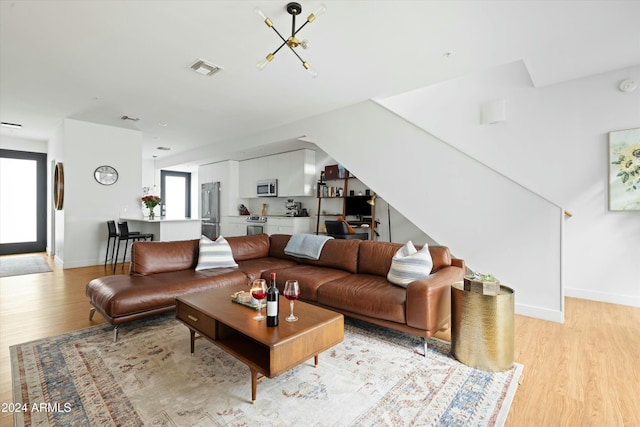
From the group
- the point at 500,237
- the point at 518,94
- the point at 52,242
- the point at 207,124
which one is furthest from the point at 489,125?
the point at 52,242

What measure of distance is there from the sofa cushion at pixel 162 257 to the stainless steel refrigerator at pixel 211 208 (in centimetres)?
515

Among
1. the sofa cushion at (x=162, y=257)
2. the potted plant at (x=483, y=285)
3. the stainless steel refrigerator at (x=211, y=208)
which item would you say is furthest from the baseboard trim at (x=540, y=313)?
the stainless steel refrigerator at (x=211, y=208)

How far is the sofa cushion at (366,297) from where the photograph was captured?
245cm

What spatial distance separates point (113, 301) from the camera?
8.18 feet

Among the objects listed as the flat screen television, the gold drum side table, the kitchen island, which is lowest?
the gold drum side table

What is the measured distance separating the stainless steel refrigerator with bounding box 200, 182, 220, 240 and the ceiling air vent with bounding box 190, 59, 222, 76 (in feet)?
17.3

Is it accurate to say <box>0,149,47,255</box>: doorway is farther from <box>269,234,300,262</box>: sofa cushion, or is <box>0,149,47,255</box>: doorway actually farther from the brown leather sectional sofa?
<box>269,234,300,262</box>: sofa cushion

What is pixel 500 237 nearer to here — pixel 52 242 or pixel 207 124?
pixel 207 124

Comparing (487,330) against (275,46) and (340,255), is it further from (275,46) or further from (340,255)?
(275,46)

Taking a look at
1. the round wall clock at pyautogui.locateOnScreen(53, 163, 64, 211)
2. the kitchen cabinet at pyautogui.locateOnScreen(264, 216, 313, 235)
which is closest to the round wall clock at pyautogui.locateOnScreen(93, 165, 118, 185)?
the round wall clock at pyautogui.locateOnScreen(53, 163, 64, 211)

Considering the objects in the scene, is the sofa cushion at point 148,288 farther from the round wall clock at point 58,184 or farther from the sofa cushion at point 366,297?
the round wall clock at point 58,184

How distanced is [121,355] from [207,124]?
4.52 m

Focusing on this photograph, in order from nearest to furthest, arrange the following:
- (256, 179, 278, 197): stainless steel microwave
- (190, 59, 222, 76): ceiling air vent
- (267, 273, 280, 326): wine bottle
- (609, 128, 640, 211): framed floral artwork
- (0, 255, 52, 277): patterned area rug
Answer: (267, 273, 280, 326): wine bottle < (190, 59, 222, 76): ceiling air vent < (609, 128, 640, 211): framed floral artwork < (0, 255, 52, 277): patterned area rug < (256, 179, 278, 197): stainless steel microwave

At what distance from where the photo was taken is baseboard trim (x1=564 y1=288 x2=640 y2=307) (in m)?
3.61
